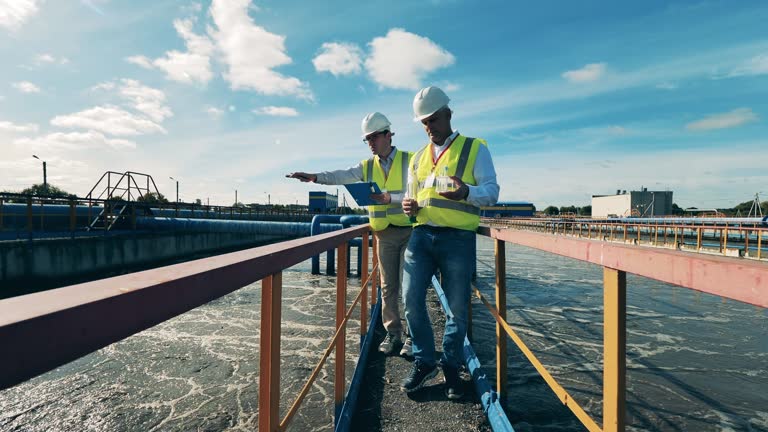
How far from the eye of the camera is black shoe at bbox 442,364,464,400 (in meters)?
2.67

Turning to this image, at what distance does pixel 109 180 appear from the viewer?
15945 mm

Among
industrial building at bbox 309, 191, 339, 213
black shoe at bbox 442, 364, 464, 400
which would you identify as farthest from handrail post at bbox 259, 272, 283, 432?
industrial building at bbox 309, 191, 339, 213

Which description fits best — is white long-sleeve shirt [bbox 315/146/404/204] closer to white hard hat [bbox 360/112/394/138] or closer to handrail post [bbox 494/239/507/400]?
white hard hat [bbox 360/112/394/138]

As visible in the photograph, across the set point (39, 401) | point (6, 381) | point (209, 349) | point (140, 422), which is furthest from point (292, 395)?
point (6, 381)

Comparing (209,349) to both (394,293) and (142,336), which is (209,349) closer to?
(142,336)

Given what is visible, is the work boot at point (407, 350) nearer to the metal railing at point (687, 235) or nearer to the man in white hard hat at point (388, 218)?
the man in white hard hat at point (388, 218)

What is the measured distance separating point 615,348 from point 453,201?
139cm

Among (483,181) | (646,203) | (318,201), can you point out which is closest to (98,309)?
(483,181)

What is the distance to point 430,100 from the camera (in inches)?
103

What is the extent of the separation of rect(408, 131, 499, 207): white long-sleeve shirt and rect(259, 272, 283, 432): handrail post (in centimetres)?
147

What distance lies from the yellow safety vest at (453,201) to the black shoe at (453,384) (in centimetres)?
98

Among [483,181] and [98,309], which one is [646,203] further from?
[98,309]

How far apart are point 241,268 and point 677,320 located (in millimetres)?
8642

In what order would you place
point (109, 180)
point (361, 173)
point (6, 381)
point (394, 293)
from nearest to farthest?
1. point (6, 381)
2. point (394, 293)
3. point (361, 173)
4. point (109, 180)
